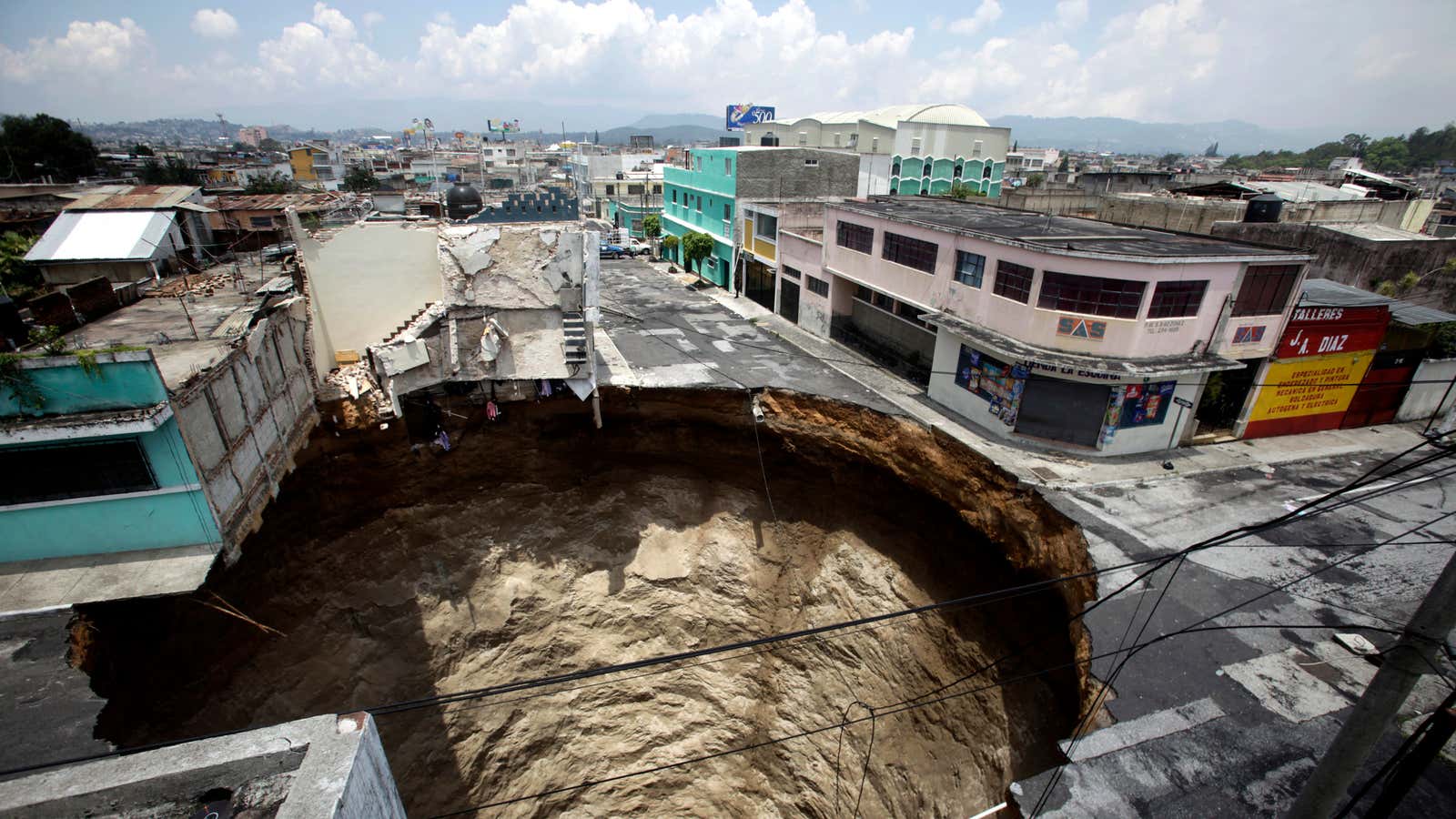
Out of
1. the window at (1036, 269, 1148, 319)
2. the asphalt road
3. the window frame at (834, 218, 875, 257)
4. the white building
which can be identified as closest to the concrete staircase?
the window frame at (834, 218, 875, 257)

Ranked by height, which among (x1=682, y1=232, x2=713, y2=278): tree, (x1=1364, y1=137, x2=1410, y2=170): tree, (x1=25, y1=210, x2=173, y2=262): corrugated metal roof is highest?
(x1=1364, y1=137, x2=1410, y2=170): tree

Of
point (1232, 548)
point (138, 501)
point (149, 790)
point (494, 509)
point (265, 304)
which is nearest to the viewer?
point (149, 790)

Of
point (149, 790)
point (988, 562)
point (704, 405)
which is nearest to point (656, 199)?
point (704, 405)

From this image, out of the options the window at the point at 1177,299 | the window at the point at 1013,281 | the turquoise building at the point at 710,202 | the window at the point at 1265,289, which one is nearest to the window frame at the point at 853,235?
the window at the point at 1013,281

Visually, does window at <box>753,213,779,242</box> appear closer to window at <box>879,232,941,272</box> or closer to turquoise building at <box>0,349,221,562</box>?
window at <box>879,232,941,272</box>

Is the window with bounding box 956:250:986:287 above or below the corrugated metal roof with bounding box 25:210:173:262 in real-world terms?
below

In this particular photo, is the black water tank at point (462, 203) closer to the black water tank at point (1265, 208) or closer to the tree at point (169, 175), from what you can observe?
the black water tank at point (1265, 208)

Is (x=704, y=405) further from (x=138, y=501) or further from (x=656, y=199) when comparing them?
(x=656, y=199)
